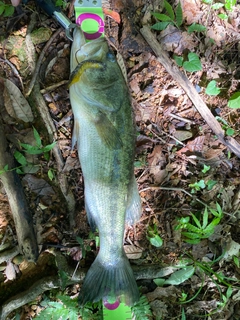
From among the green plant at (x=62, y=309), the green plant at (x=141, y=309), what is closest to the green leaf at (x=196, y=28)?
the green plant at (x=141, y=309)

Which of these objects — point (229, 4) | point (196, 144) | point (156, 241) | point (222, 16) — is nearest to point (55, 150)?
point (156, 241)

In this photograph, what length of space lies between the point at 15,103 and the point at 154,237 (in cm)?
202

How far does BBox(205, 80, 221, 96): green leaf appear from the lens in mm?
3520

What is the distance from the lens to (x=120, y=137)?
293 cm

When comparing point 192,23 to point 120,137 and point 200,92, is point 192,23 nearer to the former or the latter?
point 200,92

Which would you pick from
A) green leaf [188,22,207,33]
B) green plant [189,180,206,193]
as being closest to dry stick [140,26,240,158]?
green leaf [188,22,207,33]

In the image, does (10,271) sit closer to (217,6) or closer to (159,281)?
(159,281)

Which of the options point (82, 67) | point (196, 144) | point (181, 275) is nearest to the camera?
point (82, 67)

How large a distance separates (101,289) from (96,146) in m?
1.36

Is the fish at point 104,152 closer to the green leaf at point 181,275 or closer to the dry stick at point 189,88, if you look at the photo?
the green leaf at point 181,275

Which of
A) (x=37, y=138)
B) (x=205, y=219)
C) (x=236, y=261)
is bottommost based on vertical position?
(x=236, y=261)

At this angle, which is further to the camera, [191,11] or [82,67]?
[191,11]

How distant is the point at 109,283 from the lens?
9.98 feet

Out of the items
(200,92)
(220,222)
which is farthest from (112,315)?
(200,92)
